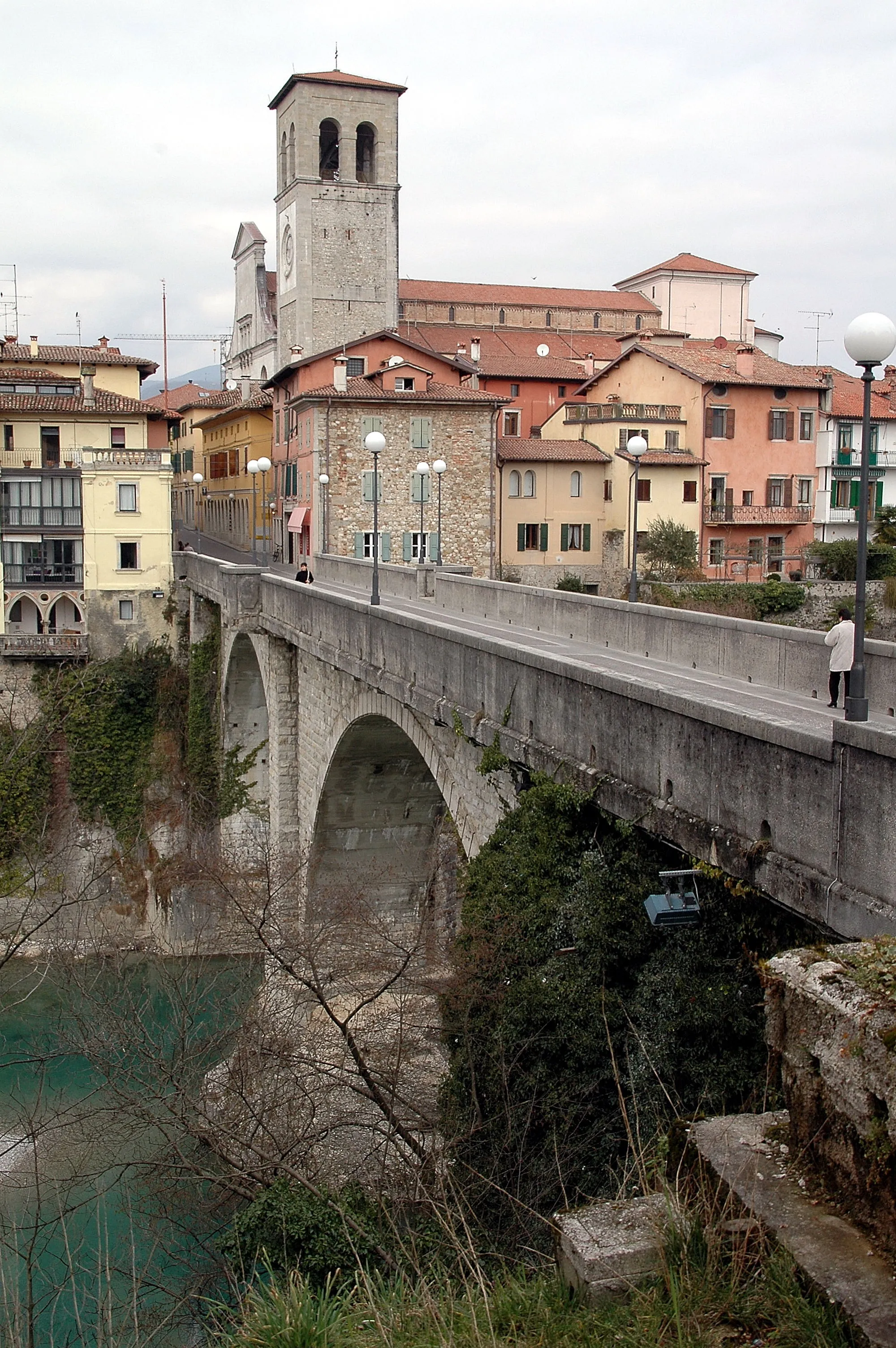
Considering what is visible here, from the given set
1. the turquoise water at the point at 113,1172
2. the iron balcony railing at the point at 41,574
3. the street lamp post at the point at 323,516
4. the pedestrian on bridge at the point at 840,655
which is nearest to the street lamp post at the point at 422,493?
the street lamp post at the point at 323,516

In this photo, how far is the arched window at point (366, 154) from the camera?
2373 inches

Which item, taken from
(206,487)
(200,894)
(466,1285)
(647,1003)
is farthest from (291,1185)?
(206,487)

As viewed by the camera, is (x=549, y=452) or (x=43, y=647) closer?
(x=43, y=647)

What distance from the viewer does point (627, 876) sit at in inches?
366

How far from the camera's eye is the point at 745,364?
47656 mm

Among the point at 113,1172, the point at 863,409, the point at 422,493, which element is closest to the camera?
the point at 863,409

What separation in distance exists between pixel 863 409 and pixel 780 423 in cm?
4255

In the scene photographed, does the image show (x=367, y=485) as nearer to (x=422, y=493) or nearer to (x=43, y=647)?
(x=43, y=647)

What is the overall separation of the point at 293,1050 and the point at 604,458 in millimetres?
36063

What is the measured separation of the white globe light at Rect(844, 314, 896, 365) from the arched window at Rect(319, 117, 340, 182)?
2259 inches

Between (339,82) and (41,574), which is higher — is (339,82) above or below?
above

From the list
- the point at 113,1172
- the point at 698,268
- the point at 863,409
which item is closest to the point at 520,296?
the point at 698,268

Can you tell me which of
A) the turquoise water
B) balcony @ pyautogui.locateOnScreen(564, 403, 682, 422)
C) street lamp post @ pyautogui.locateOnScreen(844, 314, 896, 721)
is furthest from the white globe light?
balcony @ pyautogui.locateOnScreen(564, 403, 682, 422)

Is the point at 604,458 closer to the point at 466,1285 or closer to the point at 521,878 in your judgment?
the point at 521,878
